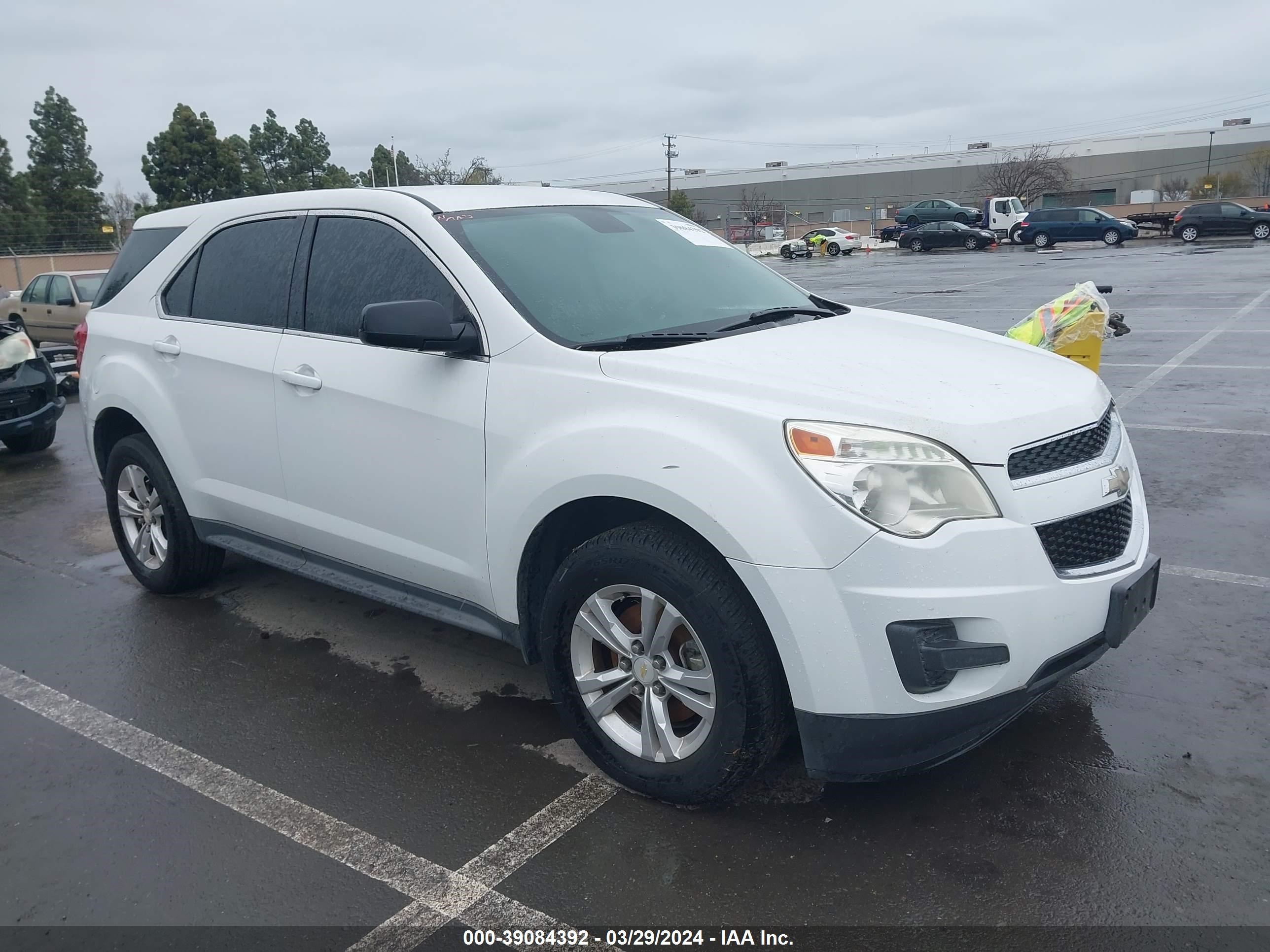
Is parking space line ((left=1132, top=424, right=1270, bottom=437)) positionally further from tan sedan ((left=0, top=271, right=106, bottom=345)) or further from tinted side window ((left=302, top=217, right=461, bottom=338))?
tan sedan ((left=0, top=271, right=106, bottom=345))

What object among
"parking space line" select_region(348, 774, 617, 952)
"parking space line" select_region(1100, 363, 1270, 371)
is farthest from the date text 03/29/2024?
"parking space line" select_region(1100, 363, 1270, 371)

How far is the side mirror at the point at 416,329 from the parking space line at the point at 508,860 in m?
1.51

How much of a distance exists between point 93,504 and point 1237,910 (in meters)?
7.20

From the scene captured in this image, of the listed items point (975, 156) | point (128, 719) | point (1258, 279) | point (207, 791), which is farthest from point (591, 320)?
point (975, 156)

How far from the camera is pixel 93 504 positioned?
23.9 feet

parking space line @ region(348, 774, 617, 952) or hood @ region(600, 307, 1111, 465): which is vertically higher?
hood @ region(600, 307, 1111, 465)

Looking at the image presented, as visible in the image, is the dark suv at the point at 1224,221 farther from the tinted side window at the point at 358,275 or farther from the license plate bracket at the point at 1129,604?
the tinted side window at the point at 358,275

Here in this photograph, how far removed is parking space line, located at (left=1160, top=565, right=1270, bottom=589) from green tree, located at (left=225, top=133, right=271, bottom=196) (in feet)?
168

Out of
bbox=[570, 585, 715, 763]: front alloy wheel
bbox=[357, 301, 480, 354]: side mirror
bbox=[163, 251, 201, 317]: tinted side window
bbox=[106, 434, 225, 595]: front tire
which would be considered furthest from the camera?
bbox=[106, 434, 225, 595]: front tire

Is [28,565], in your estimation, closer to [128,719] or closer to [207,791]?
[128,719]

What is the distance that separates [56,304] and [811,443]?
17.1m

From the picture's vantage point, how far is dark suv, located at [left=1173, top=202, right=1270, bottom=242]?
3703 cm

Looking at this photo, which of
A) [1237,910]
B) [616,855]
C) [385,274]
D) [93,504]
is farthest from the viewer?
[93,504]

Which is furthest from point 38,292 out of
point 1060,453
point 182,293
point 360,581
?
point 1060,453
